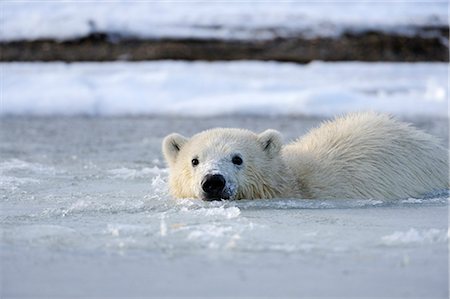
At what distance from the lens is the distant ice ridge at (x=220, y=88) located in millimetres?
12078

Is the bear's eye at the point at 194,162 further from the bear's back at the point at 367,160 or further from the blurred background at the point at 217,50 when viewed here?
the blurred background at the point at 217,50

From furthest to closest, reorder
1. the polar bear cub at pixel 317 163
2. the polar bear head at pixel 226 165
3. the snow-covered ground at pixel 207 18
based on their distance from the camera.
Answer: the snow-covered ground at pixel 207 18 < the polar bear cub at pixel 317 163 < the polar bear head at pixel 226 165

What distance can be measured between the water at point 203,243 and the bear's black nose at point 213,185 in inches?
2.7

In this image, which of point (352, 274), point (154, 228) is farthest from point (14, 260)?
point (352, 274)

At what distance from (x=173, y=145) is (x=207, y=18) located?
1225cm

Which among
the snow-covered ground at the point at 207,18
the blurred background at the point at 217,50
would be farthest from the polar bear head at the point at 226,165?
the snow-covered ground at the point at 207,18

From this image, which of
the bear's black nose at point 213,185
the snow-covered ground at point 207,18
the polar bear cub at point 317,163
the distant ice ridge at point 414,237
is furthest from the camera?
the snow-covered ground at point 207,18

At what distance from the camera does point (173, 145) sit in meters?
5.81

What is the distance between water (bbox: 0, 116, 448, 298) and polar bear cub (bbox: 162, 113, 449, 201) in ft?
0.46

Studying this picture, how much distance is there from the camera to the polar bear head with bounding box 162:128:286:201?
5.22 metres

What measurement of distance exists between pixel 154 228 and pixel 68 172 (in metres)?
2.72

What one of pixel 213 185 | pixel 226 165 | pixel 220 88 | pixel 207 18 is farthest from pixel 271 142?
pixel 207 18

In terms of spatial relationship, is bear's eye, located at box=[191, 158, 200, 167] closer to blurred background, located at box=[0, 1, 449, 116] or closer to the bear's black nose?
the bear's black nose

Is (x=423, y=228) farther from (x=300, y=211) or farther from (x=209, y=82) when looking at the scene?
(x=209, y=82)
